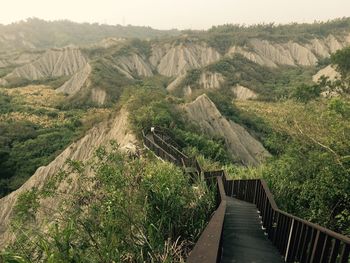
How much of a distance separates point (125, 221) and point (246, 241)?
2417mm

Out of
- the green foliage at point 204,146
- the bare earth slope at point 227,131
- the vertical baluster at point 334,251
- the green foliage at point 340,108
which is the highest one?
the green foliage at point 340,108

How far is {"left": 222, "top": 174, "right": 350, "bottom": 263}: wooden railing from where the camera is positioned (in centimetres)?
526

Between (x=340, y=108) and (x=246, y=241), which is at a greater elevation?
(x=340, y=108)

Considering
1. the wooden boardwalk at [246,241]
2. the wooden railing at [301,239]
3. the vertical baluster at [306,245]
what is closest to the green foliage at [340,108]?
the wooden railing at [301,239]

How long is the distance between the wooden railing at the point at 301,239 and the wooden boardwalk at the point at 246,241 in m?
0.18

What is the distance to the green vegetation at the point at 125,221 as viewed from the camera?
24.0 feet

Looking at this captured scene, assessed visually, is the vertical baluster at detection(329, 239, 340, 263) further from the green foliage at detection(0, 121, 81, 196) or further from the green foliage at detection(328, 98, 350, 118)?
the green foliage at detection(0, 121, 81, 196)

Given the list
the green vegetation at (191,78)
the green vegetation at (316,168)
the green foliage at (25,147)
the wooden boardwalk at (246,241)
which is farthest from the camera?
the green vegetation at (191,78)

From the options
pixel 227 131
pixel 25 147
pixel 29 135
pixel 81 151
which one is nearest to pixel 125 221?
pixel 81 151

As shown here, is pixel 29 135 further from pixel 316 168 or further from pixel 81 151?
pixel 316 168

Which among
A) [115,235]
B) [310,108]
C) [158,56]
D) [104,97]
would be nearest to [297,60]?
[158,56]

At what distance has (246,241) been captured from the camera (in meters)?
A: 8.39

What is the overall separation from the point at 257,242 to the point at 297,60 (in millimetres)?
140836

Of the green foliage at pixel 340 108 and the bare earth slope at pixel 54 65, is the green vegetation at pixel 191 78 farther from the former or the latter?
the green foliage at pixel 340 108
